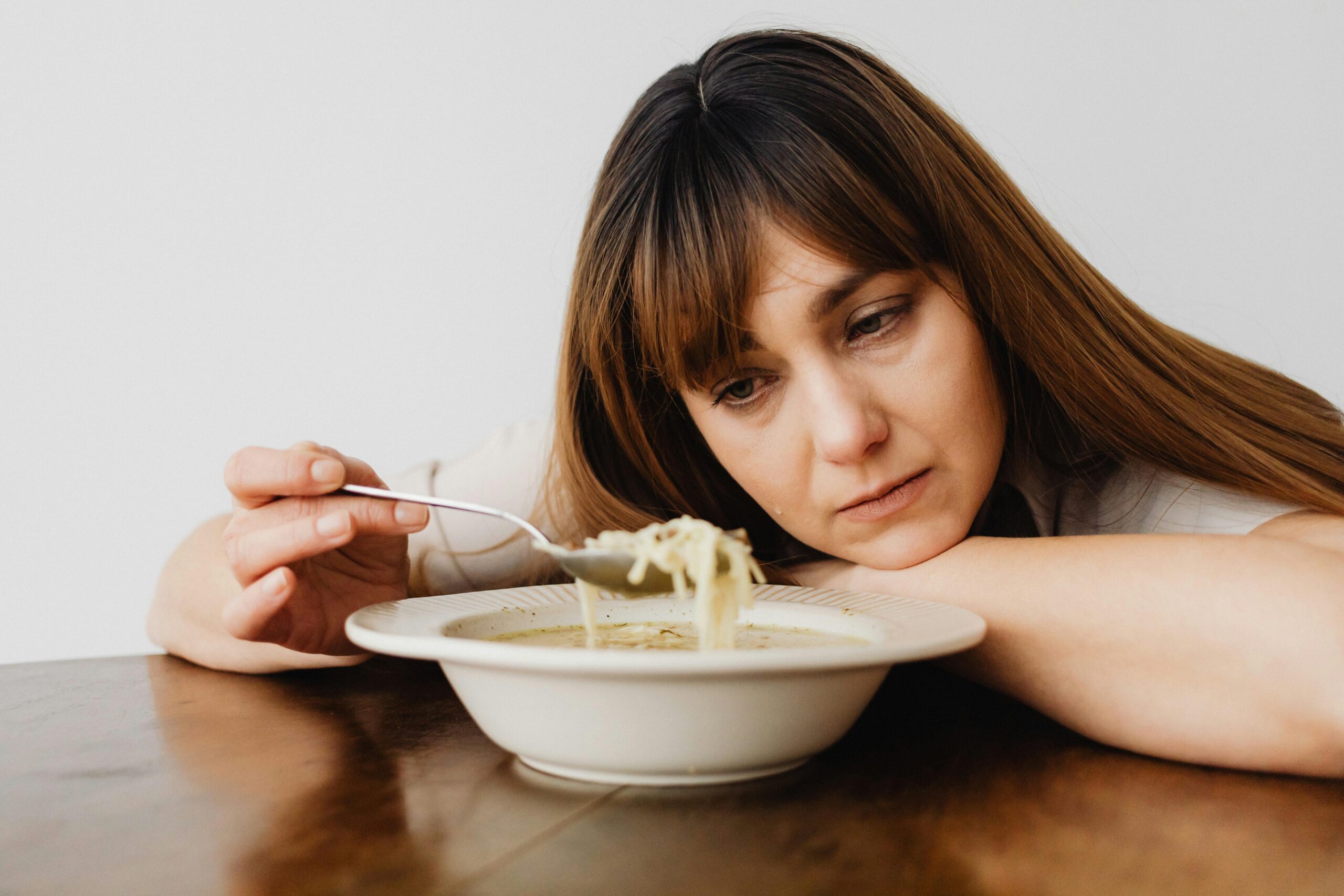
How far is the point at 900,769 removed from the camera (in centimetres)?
83

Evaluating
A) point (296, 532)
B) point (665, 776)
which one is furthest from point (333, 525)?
point (665, 776)

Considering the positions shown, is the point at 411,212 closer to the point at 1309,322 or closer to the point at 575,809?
the point at 1309,322

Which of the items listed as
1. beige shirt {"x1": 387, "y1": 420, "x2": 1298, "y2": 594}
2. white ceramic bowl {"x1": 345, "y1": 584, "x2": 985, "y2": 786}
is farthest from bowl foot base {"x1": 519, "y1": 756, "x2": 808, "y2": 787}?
beige shirt {"x1": 387, "y1": 420, "x2": 1298, "y2": 594}

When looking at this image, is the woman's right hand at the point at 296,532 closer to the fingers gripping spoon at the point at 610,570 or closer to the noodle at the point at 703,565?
the fingers gripping spoon at the point at 610,570

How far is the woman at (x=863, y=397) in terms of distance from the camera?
44.0 inches

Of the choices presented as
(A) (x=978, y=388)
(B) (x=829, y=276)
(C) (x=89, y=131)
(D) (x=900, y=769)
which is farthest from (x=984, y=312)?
(C) (x=89, y=131)

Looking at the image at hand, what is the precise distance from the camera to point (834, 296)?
118cm

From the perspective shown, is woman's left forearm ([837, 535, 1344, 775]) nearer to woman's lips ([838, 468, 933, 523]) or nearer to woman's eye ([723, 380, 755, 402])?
woman's lips ([838, 468, 933, 523])

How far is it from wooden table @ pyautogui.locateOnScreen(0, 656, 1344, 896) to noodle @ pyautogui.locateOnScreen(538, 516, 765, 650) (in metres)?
0.15

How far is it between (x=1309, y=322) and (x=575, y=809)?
2881 millimetres

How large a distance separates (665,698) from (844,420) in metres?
0.53

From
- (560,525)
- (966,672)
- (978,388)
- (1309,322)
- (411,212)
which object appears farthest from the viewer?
(411,212)

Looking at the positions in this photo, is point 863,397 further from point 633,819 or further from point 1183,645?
point 633,819

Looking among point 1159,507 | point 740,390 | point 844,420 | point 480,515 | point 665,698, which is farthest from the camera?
point 480,515
